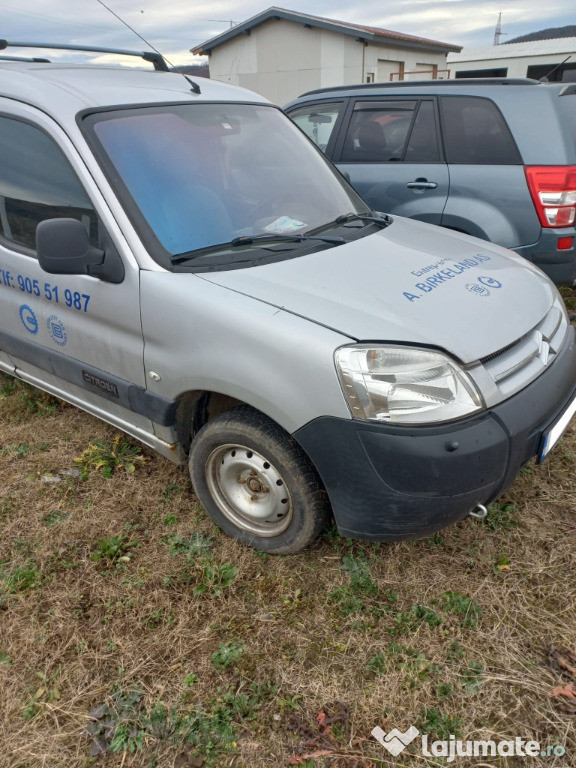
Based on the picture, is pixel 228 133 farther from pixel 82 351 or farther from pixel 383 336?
pixel 383 336

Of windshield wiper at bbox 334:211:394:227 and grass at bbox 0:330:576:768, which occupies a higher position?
windshield wiper at bbox 334:211:394:227

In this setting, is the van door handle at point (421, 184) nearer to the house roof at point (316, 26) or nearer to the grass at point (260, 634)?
the grass at point (260, 634)

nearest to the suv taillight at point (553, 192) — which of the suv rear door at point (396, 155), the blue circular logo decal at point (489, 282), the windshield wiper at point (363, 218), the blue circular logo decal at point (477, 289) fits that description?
the suv rear door at point (396, 155)

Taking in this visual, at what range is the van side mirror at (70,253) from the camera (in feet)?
7.33

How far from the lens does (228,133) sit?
2857 millimetres

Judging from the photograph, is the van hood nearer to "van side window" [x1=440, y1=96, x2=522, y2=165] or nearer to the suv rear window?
"van side window" [x1=440, y1=96, x2=522, y2=165]

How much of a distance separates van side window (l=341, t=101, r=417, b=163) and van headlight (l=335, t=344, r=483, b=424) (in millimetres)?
3498

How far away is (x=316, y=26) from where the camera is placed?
19078 millimetres

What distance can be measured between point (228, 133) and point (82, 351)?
1.34 metres

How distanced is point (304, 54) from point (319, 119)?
56.2ft

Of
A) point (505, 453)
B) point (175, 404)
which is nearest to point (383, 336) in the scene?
point (505, 453)

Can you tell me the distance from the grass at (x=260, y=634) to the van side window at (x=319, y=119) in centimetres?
405

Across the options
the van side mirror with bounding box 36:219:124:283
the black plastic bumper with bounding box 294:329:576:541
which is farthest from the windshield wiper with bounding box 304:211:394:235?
the black plastic bumper with bounding box 294:329:576:541

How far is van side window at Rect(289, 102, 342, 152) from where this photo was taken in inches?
213
